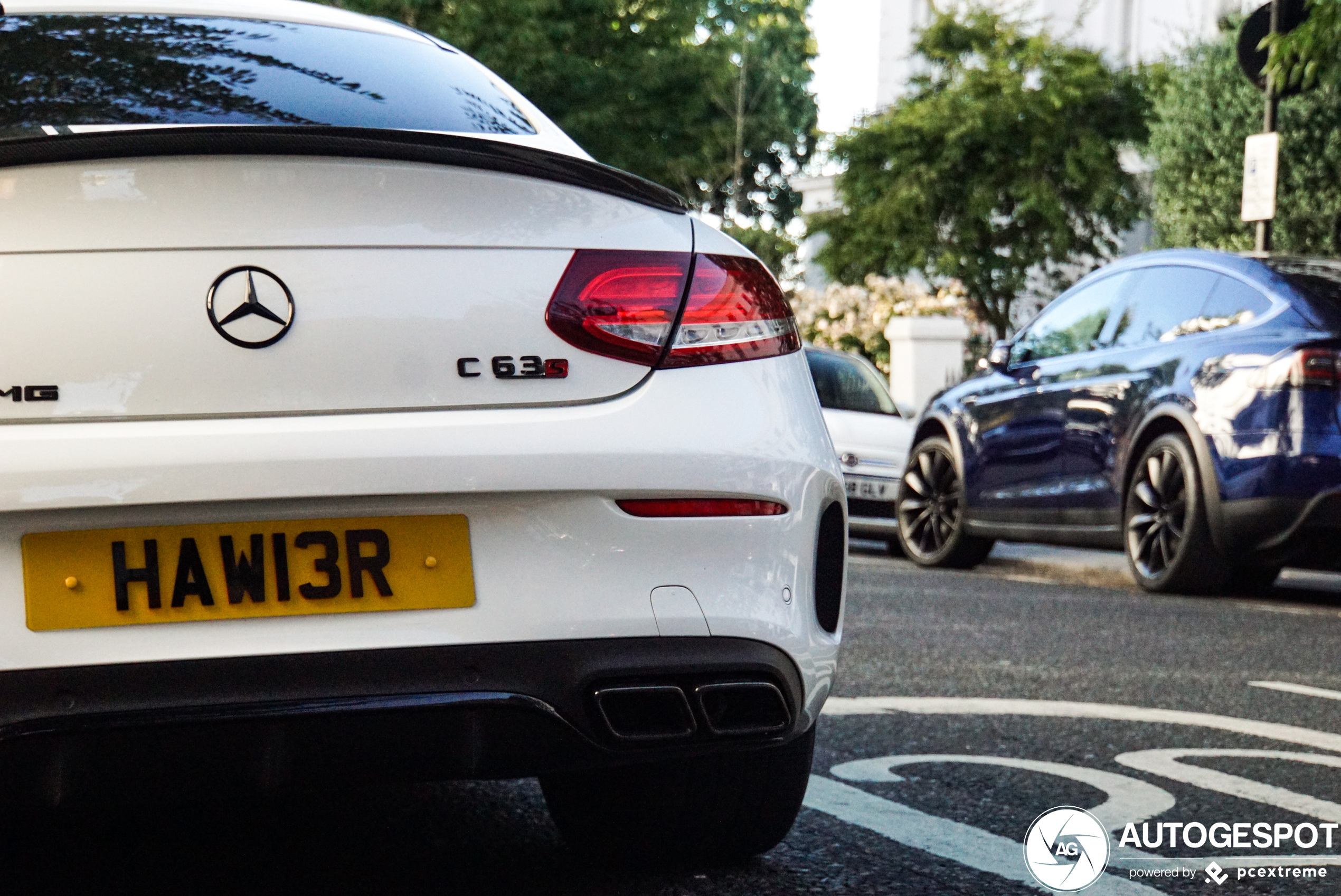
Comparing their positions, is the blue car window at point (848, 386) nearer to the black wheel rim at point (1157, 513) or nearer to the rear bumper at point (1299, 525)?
the black wheel rim at point (1157, 513)

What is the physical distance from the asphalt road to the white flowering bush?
19227 millimetres

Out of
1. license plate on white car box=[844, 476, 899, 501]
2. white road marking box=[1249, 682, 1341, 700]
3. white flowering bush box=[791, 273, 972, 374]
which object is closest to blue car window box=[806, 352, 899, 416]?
license plate on white car box=[844, 476, 899, 501]

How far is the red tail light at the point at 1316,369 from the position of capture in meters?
7.11

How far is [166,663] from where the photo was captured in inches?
93.7

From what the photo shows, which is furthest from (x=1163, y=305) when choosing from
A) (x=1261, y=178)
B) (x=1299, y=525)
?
(x=1261, y=178)

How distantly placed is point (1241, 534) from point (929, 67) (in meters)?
28.6

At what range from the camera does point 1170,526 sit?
7.97m

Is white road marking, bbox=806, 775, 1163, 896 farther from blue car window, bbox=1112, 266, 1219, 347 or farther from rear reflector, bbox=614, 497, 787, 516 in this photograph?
blue car window, bbox=1112, 266, 1219, 347

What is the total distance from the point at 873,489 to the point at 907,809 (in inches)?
329

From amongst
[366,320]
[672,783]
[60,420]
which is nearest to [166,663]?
[60,420]

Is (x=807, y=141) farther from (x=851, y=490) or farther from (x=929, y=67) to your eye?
(x=851, y=490)

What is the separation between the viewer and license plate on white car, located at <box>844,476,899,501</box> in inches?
468

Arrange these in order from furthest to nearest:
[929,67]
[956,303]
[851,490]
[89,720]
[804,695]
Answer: [929,67] → [956,303] → [851,490] → [804,695] → [89,720]

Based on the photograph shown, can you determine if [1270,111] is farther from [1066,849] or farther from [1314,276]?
[1066,849]
